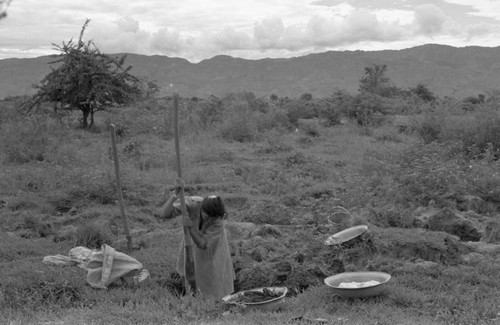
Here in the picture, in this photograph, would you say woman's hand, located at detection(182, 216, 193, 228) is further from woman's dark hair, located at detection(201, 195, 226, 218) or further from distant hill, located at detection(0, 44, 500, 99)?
distant hill, located at detection(0, 44, 500, 99)

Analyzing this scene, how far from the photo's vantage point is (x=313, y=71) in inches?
2990

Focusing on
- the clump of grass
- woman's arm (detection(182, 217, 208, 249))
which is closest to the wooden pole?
woman's arm (detection(182, 217, 208, 249))

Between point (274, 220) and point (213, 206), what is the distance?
3004mm

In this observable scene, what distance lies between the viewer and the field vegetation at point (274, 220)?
4629 millimetres

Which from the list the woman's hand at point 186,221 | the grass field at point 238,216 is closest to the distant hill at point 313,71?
the grass field at point 238,216

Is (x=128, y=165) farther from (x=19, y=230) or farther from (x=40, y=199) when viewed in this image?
(x=19, y=230)

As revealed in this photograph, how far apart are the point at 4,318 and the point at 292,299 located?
2.28m

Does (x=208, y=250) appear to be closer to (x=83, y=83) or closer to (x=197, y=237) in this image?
(x=197, y=237)

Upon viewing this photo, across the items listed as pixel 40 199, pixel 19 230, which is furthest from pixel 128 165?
pixel 19 230

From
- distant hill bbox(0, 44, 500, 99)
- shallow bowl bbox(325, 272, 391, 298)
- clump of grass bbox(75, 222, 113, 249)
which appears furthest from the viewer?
distant hill bbox(0, 44, 500, 99)

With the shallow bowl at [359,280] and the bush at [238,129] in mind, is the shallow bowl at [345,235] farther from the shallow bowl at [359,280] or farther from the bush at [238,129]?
the bush at [238,129]

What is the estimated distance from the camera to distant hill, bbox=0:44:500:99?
6550 centimetres

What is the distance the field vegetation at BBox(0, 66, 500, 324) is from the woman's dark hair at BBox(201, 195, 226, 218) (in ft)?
2.46

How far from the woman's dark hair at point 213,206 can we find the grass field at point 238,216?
28.9 inches
